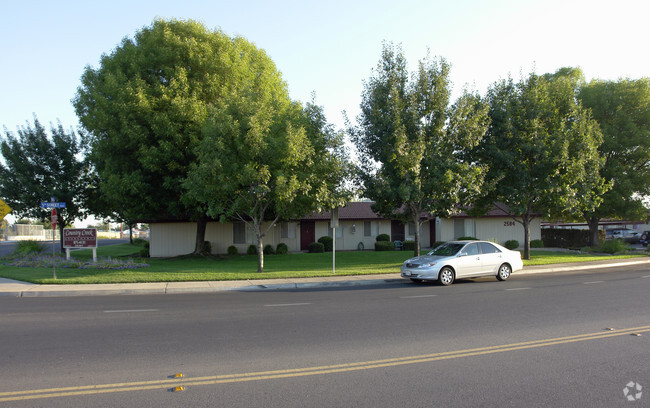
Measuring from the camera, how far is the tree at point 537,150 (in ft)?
72.5

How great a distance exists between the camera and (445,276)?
14750 mm

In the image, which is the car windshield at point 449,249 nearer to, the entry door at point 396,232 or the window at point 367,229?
the window at point 367,229

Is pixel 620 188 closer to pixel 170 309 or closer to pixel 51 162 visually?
pixel 170 309

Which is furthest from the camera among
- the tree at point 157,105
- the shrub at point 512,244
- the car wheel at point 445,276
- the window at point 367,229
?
the window at point 367,229

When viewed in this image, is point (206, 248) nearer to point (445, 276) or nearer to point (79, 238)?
point (79, 238)

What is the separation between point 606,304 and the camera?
33.6 ft

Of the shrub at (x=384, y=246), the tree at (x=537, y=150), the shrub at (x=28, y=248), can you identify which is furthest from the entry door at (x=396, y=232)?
the shrub at (x=28, y=248)

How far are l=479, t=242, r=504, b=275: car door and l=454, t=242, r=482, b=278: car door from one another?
0.20 metres

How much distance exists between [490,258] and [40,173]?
27.1m

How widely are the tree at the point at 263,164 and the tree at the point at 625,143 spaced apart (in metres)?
21.8

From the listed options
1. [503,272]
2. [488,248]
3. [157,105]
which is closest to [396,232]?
[503,272]

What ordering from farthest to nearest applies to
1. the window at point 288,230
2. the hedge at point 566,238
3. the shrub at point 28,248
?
the hedge at point 566,238, the window at point 288,230, the shrub at point 28,248

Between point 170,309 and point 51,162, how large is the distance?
2256cm

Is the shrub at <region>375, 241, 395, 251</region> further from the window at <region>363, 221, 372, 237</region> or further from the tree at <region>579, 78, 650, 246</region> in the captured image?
the tree at <region>579, 78, 650, 246</region>
